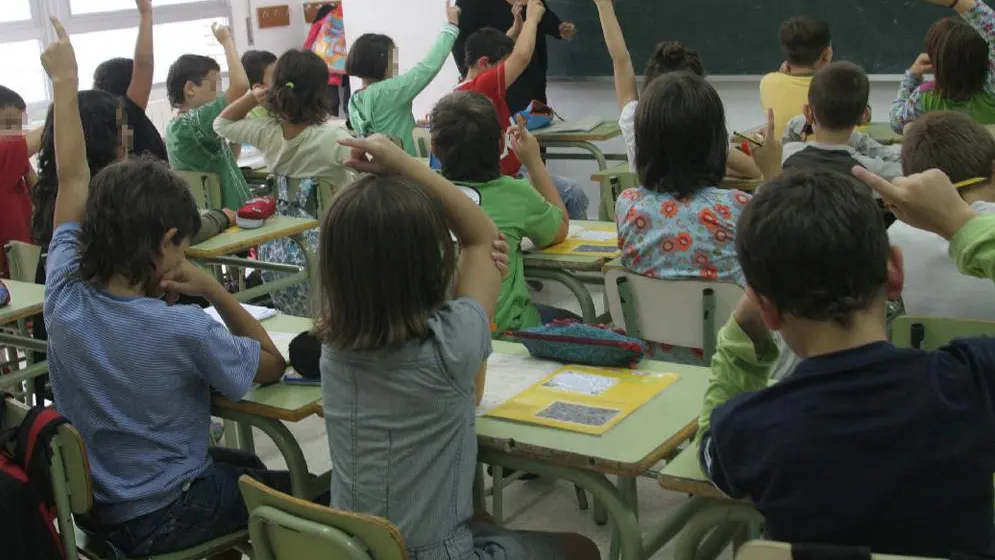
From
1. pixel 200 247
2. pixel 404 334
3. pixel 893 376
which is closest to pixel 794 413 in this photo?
pixel 893 376

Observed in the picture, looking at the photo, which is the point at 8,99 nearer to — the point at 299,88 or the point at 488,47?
the point at 299,88

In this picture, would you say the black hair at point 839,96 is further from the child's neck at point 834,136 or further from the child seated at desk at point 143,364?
the child seated at desk at point 143,364

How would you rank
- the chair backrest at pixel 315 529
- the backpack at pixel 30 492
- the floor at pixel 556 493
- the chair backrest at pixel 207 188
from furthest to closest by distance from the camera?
the chair backrest at pixel 207 188, the floor at pixel 556 493, the backpack at pixel 30 492, the chair backrest at pixel 315 529

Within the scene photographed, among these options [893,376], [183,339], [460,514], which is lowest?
[460,514]

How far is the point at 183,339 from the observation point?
2.27m

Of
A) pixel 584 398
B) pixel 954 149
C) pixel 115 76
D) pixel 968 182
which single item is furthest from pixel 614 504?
pixel 115 76

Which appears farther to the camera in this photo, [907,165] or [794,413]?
[907,165]

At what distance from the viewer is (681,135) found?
114 inches

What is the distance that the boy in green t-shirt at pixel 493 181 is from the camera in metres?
3.30

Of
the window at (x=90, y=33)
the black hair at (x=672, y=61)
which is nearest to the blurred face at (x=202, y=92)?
the black hair at (x=672, y=61)

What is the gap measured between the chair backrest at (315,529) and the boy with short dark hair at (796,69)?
3473mm

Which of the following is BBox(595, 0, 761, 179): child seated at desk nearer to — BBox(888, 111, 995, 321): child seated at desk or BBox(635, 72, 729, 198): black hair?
BBox(635, 72, 729, 198): black hair

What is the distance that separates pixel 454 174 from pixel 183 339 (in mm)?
1304

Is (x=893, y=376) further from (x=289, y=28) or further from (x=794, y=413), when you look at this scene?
(x=289, y=28)
